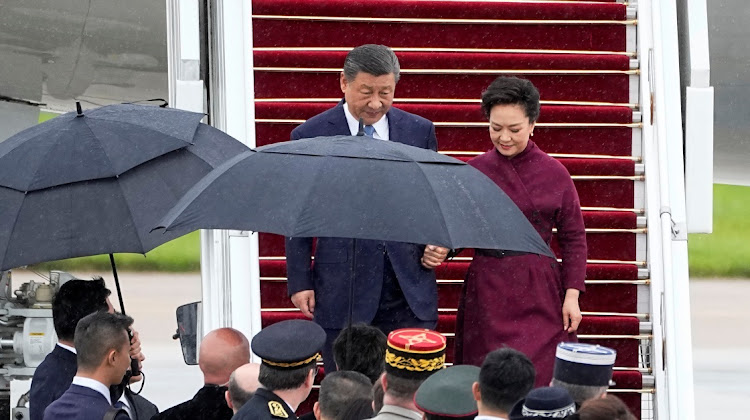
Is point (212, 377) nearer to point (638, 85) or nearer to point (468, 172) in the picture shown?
point (468, 172)

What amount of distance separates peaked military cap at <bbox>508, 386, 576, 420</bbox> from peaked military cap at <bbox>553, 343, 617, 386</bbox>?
19.4 inches

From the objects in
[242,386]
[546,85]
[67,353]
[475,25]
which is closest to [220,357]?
[242,386]

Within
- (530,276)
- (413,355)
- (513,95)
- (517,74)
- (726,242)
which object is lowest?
(726,242)

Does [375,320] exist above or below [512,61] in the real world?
below

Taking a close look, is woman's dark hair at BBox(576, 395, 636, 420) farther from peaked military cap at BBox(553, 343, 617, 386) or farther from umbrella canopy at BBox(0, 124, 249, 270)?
umbrella canopy at BBox(0, 124, 249, 270)

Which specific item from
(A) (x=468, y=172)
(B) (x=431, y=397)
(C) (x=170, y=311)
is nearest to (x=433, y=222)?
(A) (x=468, y=172)

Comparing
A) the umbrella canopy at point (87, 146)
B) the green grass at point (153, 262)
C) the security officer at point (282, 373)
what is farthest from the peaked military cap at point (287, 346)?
the green grass at point (153, 262)

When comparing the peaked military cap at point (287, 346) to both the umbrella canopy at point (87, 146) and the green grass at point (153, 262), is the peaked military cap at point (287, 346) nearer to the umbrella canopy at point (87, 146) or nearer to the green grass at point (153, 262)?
the umbrella canopy at point (87, 146)

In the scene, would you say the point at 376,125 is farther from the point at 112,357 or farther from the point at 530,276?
the point at 112,357

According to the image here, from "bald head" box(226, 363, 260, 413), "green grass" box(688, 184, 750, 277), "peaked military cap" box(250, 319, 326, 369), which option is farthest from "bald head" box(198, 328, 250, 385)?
"green grass" box(688, 184, 750, 277)

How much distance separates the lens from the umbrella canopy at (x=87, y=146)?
4.69 meters

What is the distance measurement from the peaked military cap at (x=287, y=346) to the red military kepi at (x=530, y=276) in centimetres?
135

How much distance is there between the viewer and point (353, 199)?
4035 millimetres

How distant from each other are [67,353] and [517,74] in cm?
316
